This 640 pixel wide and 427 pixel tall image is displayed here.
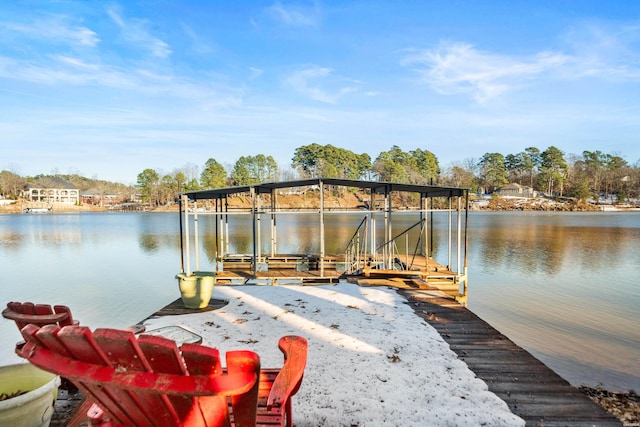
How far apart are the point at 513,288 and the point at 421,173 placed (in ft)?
250

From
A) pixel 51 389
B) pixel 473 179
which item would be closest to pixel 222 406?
pixel 51 389

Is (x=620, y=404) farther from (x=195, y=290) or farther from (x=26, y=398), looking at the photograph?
(x=195, y=290)

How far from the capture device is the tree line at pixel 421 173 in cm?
7350

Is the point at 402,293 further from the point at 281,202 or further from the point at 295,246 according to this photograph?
the point at 281,202

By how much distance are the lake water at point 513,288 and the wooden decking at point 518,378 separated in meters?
2.16

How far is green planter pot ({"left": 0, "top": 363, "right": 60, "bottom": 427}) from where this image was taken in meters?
2.01

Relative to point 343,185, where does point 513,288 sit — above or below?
below

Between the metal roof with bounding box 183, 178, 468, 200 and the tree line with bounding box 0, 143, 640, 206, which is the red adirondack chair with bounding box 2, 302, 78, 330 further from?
the tree line with bounding box 0, 143, 640, 206

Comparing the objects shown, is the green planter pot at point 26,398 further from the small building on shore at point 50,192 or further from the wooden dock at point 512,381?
the small building on shore at point 50,192

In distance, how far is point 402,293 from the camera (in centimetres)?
716

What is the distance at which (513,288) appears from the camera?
38.2ft

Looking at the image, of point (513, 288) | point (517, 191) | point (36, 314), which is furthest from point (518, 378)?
point (517, 191)

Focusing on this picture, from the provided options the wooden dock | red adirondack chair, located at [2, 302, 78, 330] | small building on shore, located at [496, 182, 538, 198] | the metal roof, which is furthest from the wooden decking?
small building on shore, located at [496, 182, 538, 198]

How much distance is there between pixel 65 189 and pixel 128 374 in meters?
104
